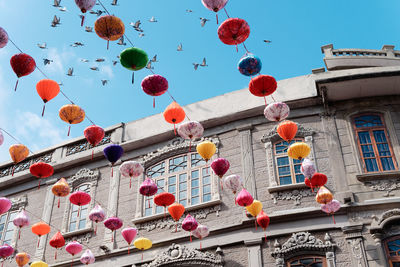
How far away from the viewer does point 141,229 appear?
41.0ft

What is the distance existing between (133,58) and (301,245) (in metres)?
5.41

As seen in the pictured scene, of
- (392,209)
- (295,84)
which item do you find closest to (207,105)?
(295,84)

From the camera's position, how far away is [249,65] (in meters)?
9.80

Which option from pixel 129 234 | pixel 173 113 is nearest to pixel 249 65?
pixel 173 113

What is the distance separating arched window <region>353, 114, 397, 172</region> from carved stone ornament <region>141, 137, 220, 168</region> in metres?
3.80

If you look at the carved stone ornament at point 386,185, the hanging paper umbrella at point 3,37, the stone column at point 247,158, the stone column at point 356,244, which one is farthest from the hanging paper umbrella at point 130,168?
the carved stone ornament at point 386,185

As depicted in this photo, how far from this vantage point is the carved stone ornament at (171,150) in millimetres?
13297

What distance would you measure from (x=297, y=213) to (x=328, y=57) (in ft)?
16.7

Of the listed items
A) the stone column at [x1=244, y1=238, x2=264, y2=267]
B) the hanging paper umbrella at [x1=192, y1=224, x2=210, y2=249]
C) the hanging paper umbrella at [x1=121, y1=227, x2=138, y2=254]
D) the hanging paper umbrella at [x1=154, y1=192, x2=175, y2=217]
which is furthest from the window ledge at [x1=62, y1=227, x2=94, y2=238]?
the stone column at [x1=244, y1=238, x2=264, y2=267]

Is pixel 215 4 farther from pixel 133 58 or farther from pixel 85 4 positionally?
pixel 85 4

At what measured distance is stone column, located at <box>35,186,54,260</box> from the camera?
13595 millimetres

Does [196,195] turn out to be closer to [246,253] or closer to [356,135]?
[246,253]

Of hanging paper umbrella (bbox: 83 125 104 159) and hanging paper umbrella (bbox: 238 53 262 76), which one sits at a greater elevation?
hanging paper umbrella (bbox: 238 53 262 76)

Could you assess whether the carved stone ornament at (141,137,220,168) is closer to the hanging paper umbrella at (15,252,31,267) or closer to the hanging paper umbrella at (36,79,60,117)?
the hanging paper umbrella at (15,252,31,267)
